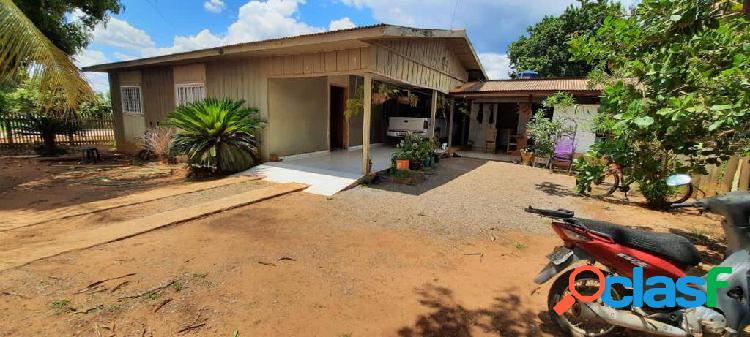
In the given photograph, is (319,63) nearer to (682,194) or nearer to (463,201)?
(463,201)

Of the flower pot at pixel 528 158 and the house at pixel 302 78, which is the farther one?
the flower pot at pixel 528 158

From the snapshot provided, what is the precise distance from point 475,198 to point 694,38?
394 cm

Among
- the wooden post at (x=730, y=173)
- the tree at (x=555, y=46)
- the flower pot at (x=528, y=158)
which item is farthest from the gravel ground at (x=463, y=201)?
the tree at (x=555, y=46)

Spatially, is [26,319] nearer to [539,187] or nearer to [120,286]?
[120,286]

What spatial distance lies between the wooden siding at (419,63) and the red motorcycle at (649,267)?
550cm

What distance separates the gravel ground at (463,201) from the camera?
4.87m

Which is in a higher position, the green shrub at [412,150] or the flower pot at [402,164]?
the green shrub at [412,150]

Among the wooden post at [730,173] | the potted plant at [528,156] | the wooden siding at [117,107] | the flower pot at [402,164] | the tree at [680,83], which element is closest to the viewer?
the tree at [680,83]

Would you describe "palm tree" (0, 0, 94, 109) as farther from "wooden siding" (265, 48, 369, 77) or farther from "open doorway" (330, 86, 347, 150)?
"open doorway" (330, 86, 347, 150)

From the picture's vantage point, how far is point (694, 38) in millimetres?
2969

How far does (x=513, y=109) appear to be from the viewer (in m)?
15.0

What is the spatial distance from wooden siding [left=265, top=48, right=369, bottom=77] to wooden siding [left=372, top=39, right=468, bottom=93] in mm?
390

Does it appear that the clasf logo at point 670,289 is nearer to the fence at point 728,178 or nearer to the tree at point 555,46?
the fence at point 728,178

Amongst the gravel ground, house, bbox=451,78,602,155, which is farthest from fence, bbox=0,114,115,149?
house, bbox=451,78,602,155
